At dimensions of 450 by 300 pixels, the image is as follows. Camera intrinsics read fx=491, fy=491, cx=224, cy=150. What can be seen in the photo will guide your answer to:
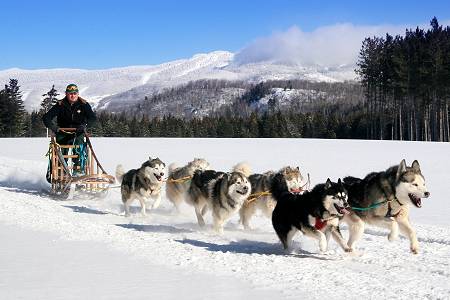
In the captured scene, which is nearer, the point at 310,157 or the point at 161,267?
the point at 161,267

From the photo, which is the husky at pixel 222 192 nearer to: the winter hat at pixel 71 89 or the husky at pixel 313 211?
the husky at pixel 313 211

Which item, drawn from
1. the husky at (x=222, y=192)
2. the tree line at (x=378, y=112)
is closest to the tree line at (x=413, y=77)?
the tree line at (x=378, y=112)

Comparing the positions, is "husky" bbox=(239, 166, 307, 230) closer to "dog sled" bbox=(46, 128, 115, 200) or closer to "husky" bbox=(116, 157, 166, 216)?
"husky" bbox=(116, 157, 166, 216)

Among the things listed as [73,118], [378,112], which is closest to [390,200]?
[73,118]

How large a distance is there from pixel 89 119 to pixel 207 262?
7.06 m

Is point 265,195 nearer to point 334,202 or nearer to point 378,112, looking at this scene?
point 334,202

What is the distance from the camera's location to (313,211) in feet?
18.6

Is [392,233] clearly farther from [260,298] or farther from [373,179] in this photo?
[260,298]

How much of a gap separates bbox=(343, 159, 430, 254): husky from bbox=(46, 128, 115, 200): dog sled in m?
5.60

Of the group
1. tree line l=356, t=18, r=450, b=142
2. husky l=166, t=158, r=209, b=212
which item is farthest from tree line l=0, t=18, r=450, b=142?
husky l=166, t=158, r=209, b=212

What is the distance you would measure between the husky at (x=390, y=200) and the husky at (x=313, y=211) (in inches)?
20.2

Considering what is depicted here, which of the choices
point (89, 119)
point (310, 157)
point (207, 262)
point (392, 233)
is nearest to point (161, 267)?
point (207, 262)

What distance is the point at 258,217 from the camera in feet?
30.0

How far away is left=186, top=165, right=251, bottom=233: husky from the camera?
733 cm
